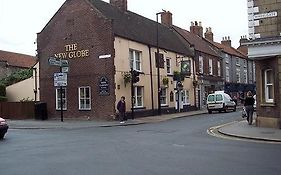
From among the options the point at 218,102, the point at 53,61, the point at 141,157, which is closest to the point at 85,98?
the point at 53,61

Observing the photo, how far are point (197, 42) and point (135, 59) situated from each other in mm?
17183

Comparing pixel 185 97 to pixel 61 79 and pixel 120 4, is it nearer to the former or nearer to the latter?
pixel 120 4

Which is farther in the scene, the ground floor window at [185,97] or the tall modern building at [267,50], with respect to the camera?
the ground floor window at [185,97]

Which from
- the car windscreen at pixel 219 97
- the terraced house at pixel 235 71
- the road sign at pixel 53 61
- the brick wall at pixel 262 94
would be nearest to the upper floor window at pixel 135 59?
the road sign at pixel 53 61

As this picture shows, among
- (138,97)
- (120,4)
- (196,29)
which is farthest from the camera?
(196,29)

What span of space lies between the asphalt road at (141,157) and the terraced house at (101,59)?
13500 mm

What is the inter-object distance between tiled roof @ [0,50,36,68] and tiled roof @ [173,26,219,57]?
2285 centimetres

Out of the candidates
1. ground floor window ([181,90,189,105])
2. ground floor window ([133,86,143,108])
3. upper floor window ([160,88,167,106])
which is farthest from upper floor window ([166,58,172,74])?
ground floor window ([133,86,143,108])

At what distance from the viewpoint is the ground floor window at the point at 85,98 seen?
29972 mm

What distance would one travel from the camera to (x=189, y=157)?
11273 millimetres

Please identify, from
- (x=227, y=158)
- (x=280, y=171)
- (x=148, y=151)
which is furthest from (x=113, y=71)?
(x=280, y=171)

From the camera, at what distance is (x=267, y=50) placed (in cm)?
1931

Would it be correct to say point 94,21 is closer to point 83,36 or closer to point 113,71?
point 83,36

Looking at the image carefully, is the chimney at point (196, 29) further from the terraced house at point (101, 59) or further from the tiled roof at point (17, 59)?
the tiled roof at point (17, 59)
